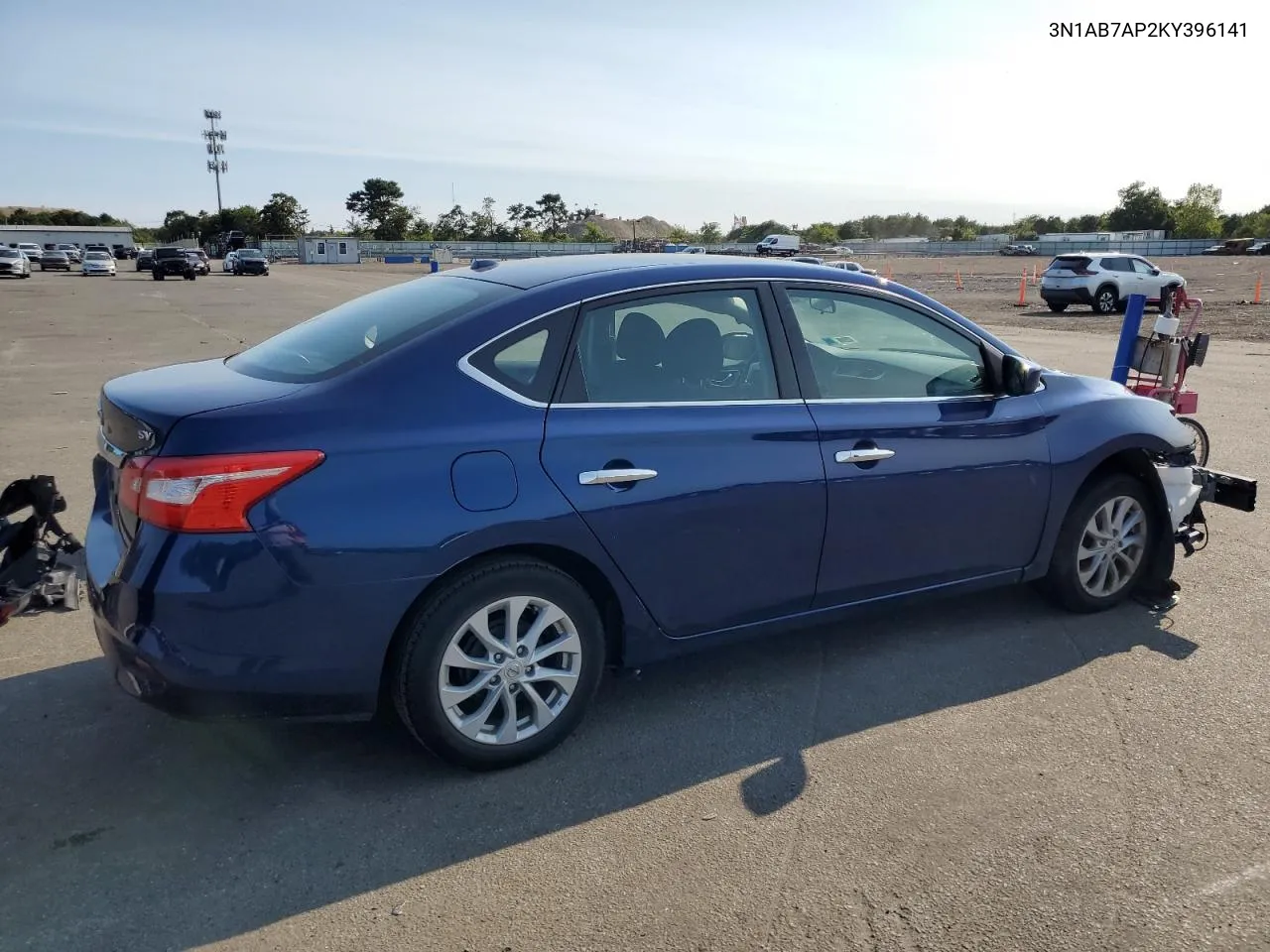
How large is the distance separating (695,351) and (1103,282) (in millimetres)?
25634

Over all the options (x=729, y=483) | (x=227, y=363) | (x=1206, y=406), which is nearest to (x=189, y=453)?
(x=227, y=363)

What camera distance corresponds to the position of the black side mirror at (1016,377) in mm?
4395

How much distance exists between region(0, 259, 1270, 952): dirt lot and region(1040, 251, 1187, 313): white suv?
78.0 ft

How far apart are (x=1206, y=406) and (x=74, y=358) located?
596 inches

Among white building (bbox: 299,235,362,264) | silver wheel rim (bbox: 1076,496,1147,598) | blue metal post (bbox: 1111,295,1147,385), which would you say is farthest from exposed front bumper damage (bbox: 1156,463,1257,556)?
white building (bbox: 299,235,362,264)

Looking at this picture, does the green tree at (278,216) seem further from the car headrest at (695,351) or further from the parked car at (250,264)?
the car headrest at (695,351)

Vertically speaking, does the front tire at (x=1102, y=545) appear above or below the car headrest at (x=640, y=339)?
below

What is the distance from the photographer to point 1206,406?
422 inches

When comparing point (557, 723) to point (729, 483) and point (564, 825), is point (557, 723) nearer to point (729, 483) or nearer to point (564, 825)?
point (564, 825)

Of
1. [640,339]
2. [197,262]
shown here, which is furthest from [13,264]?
[640,339]

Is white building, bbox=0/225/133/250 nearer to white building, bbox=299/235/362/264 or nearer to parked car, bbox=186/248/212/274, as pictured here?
white building, bbox=299/235/362/264

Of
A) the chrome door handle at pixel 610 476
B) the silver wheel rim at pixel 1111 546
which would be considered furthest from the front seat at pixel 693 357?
the silver wheel rim at pixel 1111 546

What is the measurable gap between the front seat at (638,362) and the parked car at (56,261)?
71467 millimetres

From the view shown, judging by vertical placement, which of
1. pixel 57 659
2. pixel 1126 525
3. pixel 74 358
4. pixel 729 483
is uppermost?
pixel 729 483
